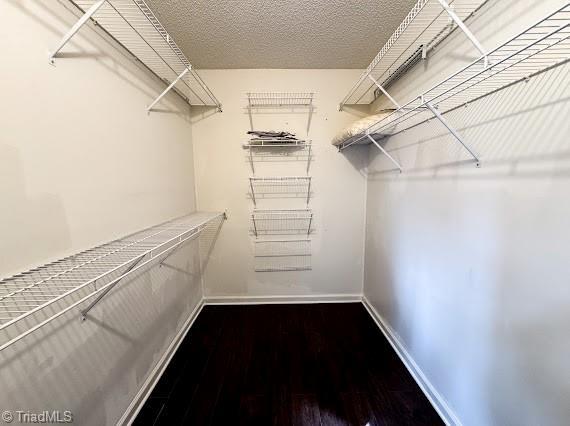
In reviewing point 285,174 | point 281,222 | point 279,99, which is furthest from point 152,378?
point 279,99

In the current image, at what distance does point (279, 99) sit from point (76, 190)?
71.5 inches

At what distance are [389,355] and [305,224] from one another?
1.32 meters

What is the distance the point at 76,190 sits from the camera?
98 centimetres

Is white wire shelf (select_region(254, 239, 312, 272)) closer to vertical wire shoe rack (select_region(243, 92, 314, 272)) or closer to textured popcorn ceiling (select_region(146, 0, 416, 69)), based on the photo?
vertical wire shoe rack (select_region(243, 92, 314, 272))

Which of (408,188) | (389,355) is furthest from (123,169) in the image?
(389,355)

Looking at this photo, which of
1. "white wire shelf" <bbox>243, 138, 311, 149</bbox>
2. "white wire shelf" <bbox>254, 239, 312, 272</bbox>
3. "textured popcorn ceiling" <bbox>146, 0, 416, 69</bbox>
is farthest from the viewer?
"white wire shelf" <bbox>254, 239, 312, 272</bbox>

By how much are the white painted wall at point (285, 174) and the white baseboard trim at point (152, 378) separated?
22.7 inches

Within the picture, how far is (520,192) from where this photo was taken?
0.85 m

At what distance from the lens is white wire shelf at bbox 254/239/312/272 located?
2.45 meters

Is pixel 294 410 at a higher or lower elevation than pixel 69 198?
lower

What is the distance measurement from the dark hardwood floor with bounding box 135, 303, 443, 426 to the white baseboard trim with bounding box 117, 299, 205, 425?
1.4 inches

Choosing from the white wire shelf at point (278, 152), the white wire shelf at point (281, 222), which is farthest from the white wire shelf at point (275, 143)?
the white wire shelf at point (281, 222)

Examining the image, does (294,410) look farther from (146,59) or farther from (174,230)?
(146,59)

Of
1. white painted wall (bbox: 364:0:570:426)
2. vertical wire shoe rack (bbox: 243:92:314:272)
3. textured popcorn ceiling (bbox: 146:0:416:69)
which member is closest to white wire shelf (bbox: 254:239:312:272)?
vertical wire shoe rack (bbox: 243:92:314:272)
